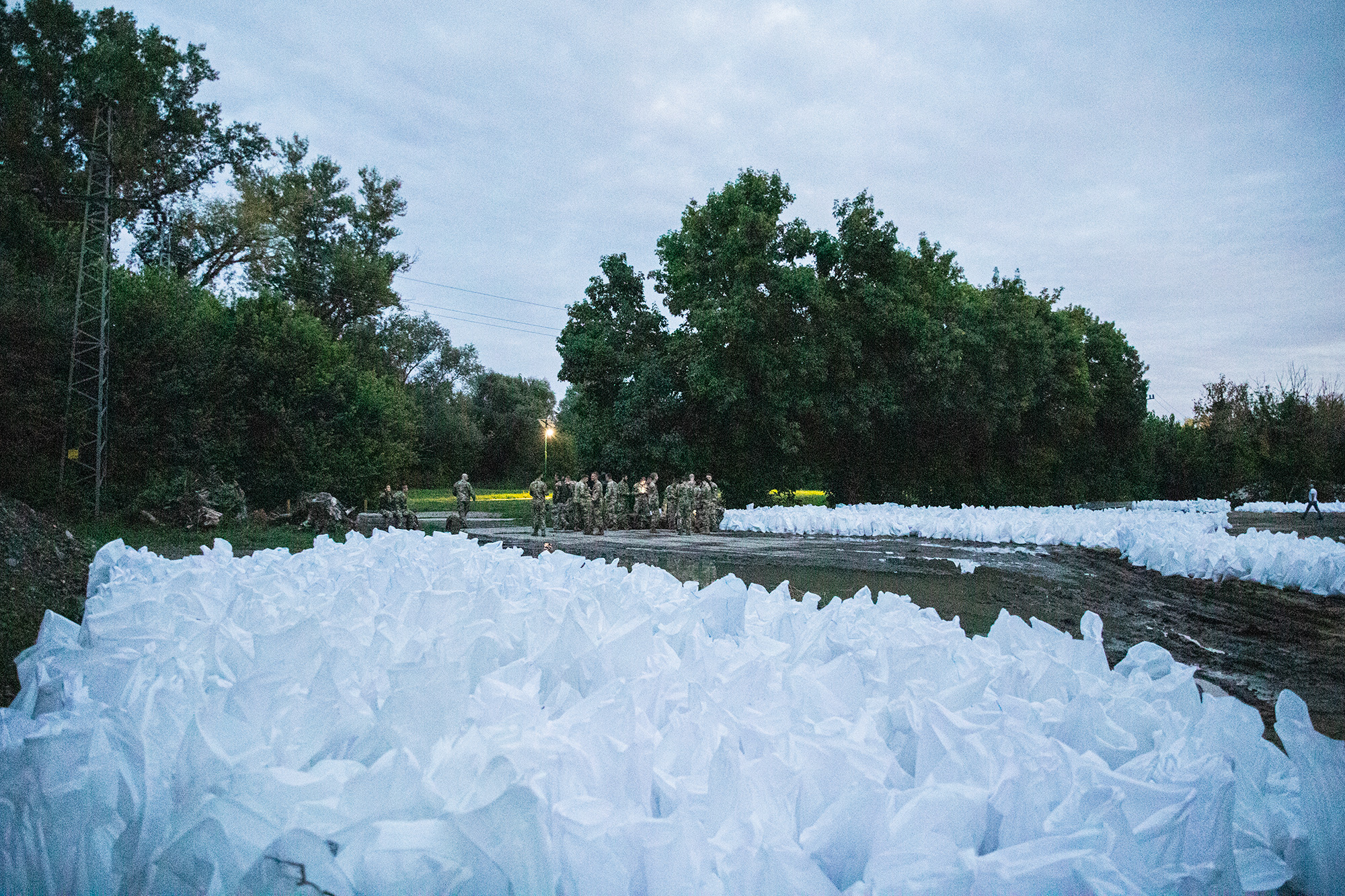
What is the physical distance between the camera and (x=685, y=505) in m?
17.8

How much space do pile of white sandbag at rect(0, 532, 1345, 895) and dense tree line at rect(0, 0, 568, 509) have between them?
17387 mm

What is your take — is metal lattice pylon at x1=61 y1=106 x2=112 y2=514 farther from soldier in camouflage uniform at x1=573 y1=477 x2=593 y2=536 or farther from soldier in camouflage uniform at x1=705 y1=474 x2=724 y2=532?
soldier in camouflage uniform at x1=705 y1=474 x2=724 y2=532

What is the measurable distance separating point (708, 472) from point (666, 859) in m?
21.1

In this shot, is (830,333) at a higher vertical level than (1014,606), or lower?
higher

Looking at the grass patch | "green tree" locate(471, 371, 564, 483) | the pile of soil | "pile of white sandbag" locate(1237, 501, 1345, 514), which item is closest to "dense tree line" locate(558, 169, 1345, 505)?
"pile of white sandbag" locate(1237, 501, 1345, 514)

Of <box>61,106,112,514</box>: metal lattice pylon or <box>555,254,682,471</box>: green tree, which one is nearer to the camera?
<box>61,106,112,514</box>: metal lattice pylon

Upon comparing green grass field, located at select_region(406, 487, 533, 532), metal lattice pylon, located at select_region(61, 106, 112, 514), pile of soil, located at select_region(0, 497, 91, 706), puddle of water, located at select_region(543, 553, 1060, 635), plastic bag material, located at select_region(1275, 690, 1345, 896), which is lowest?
green grass field, located at select_region(406, 487, 533, 532)

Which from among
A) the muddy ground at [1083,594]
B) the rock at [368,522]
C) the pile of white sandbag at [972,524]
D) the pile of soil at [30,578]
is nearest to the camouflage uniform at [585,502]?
the pile of white sandbag at [972,524]

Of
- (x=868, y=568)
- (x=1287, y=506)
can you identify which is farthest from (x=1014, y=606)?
(x=1287, y=506)

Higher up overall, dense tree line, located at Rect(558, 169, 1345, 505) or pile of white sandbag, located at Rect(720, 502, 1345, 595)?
dense tree line, located at Rect(558, 169, 1345, 505)

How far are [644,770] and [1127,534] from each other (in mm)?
12292

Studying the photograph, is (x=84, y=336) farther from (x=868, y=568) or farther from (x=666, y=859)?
(x=666, y=859)

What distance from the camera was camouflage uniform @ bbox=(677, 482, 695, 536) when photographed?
17.6m

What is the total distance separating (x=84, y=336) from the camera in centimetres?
1738
